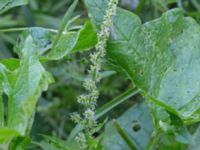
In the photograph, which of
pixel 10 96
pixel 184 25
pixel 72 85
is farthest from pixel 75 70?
pixel 10 96

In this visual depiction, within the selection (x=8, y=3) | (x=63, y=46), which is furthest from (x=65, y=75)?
(x=63, y=46)

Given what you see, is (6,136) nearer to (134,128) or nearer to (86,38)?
(86,38)

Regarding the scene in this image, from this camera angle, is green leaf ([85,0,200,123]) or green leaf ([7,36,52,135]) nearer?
green leaf ([7,36,52,135])

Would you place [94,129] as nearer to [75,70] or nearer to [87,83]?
[87,83]

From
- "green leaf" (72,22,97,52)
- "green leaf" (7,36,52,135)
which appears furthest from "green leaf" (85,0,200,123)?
"green leaf" (7,36,52,135)

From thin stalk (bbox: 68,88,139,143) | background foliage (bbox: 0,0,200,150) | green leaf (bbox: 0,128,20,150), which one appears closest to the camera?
green leaf (bbox: 0,128,20,150)

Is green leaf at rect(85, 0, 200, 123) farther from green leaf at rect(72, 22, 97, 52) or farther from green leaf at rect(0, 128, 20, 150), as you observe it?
green leaf at rect(0, 128, 20, 150)

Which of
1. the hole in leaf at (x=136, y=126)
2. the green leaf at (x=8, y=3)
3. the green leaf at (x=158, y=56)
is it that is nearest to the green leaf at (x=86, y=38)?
the green leaf at (x=158, y=56)

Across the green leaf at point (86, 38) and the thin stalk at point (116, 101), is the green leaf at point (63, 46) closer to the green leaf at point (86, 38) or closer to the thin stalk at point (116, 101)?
the green leaf at point (86, 38)
